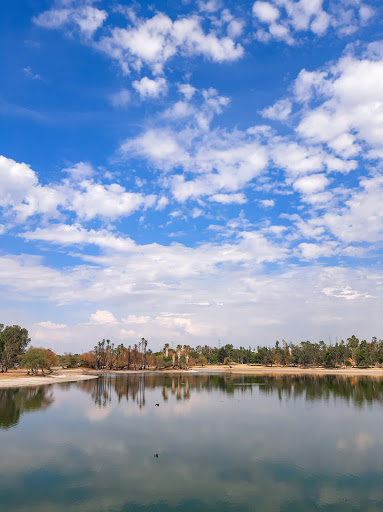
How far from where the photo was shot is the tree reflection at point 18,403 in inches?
2164

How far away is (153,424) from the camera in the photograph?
53469mm

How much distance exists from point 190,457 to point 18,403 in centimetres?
4832

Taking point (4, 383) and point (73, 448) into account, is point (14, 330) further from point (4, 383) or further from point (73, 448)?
point (73, 448)

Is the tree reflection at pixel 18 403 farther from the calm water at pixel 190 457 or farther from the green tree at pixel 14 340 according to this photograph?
the green tree at pixel 14 340

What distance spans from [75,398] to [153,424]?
35.1 metres

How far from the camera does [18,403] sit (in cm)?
6981

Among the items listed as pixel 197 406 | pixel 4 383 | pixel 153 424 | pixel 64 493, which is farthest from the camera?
pixel 4 383

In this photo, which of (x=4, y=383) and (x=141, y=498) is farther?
(x=4, y=383)

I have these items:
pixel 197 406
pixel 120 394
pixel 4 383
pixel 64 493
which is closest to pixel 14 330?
pixel 4 383

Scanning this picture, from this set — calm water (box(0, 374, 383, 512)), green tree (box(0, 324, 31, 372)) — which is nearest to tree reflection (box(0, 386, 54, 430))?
calm water (box(0, 374, 383, 512))

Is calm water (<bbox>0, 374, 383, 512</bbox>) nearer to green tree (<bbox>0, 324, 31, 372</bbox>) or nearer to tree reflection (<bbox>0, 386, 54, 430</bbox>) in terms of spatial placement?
tree reflection (<bbox>0, 386, 54, 430</bbox>)

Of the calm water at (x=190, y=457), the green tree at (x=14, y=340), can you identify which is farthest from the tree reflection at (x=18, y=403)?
the green tree at (x=14, y=340)

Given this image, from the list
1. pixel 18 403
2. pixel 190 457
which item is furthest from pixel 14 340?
pixel 190 457

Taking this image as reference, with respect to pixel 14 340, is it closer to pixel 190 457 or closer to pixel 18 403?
pixel 18 403
